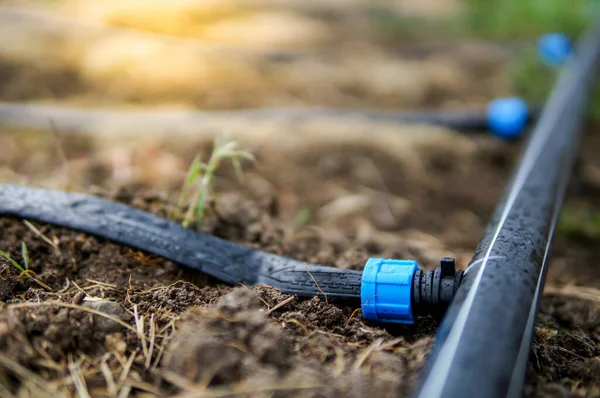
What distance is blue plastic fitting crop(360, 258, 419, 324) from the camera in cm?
112

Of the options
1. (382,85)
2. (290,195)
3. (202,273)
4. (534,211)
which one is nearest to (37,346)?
(202,273)

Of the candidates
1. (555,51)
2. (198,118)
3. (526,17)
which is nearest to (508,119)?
(555,51)

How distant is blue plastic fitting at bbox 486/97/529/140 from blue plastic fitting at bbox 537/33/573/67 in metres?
0.93

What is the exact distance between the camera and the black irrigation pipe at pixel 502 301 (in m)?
0.84


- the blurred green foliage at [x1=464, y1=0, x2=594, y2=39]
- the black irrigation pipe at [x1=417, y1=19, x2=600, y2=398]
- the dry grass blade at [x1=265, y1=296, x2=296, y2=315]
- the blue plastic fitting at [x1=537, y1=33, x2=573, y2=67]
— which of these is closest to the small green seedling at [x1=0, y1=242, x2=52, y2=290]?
the dry grass blade at [x1=265, y1=296, x2=296, y2=315]

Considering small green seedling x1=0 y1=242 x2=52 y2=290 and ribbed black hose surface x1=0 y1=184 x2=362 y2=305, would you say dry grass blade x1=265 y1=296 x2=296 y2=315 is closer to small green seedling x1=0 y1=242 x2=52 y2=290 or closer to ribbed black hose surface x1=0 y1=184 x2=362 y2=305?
ribbed black hose surface x1=0 y1=184 x2=362 y2=305

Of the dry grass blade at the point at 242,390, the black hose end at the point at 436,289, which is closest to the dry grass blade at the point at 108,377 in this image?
the dry grass blade at the point at 242,390

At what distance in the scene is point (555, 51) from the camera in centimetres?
367

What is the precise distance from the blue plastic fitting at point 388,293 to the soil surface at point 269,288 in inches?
1.5

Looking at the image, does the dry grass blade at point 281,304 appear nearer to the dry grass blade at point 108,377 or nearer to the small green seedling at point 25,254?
the dry grass blade at point 108,377

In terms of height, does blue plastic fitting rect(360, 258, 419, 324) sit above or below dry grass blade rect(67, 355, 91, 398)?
above

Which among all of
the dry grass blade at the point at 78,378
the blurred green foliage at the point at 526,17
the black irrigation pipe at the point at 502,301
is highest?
the blurred green foliage at the point at 526,17

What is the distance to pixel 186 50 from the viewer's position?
3680mm

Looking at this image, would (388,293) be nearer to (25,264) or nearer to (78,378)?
(78,378)
